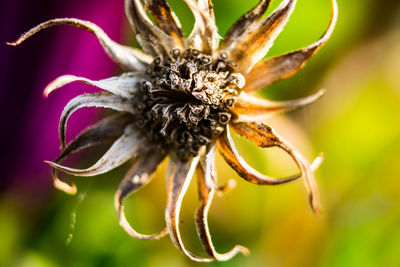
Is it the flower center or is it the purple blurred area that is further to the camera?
the purple blurred area

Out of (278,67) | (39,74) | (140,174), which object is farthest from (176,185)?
(39,74)

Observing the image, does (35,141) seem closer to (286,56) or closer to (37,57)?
(37,57)

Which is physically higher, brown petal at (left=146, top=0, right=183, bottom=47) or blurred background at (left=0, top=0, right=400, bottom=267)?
brown petal at (left=146, top=0, right=183, bottom=47)

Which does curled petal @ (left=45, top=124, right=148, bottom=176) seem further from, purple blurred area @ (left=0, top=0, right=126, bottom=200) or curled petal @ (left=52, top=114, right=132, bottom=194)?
purple blurred area @ (left=0, top=0, right=126, bottom=200)

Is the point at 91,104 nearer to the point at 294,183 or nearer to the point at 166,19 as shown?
the point at 166,19

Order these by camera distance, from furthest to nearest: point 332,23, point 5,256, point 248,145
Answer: point 5,256
point 248,145
point 332,23

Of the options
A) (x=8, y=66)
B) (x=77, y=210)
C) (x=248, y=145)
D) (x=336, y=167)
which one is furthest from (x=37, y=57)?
(x=336, y=167)

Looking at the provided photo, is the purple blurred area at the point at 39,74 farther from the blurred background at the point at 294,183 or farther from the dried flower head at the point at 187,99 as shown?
the dried flower head at the point at 187,99

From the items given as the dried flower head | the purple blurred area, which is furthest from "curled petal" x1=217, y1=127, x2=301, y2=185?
the purple blurred area
